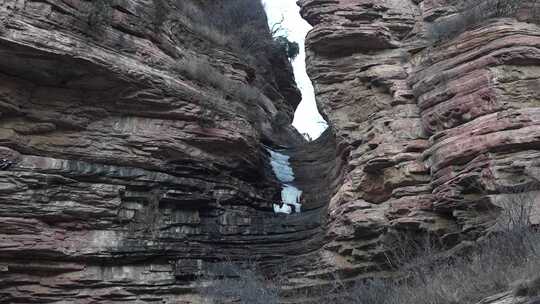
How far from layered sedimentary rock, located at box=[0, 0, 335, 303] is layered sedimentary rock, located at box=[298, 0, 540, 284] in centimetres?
192

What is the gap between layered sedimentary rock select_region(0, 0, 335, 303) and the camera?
1104 centimetres

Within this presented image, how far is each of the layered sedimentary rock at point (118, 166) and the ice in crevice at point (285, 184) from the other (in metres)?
0.85

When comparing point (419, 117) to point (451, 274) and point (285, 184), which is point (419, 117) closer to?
point (451, 274)

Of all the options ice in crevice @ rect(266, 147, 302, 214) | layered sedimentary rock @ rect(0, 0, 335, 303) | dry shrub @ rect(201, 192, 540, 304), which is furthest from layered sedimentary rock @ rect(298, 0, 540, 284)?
ice in crevice @ rect(266, 147, 302, 214)

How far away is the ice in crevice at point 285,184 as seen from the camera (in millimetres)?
15477

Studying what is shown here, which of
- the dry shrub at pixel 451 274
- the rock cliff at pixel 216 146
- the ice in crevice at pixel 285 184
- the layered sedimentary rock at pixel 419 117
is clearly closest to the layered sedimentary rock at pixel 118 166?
the rock cliff at pixel 216 146

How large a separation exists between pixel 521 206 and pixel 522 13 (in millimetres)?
4949

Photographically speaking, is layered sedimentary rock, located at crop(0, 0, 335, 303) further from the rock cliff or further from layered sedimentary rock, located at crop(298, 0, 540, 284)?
layered sedimentary rock, located at crop(298, 0, 540, 284)

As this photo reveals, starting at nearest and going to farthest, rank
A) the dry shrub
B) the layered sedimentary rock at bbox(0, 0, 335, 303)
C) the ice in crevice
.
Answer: the dry shrub
the layered sedimentary rock at bbox(0, 0, 335, 303)
the ice in crevice

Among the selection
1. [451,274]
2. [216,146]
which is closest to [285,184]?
[216,146]

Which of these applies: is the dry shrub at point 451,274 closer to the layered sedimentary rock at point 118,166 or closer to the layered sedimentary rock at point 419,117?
the layered sedimentary rock at point 419,117

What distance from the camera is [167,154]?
42.5 feet

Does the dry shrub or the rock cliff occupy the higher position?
the rock cliff

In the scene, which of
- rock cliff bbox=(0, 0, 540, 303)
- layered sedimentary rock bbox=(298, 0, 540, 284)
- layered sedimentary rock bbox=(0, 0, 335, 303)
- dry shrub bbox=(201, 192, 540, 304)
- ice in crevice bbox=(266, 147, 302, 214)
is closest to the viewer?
dry shrub bbox=(201, 192, 540, 304)
